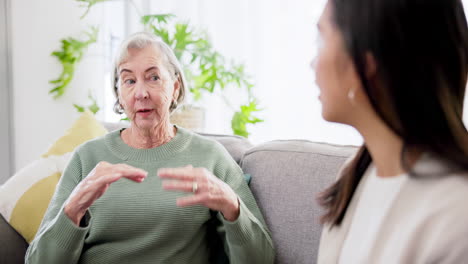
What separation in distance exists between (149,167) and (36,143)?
1971 millimetres

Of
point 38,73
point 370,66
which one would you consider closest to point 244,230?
point 370,66

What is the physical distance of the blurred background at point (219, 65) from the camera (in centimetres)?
278

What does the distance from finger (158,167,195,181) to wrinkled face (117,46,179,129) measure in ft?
1.45

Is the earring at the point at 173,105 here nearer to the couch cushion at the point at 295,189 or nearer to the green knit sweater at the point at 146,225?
the green knit sweater at the point at 146,225

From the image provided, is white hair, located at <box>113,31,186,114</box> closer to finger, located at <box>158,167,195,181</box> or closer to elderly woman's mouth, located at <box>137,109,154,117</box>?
elderly woman's mouth, located at <box>137,109,154,117</box>

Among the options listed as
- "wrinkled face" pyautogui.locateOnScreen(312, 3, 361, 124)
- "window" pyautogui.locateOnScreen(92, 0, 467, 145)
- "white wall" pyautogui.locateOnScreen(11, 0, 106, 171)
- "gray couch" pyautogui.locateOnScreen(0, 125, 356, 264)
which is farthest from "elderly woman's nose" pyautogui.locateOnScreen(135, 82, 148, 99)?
"white wall" pyautogui.locateOnScreen(11, 0, 106, 171)

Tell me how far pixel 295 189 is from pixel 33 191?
0.94 metres

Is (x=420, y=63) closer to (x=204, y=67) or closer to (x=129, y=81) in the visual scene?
(x=129, y=81)

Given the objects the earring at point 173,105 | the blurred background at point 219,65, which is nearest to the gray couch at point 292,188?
the earring at point 173,105

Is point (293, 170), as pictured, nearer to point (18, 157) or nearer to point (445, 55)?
point (445, 55)

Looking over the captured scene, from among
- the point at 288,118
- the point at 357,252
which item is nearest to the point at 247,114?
the point at 288,118

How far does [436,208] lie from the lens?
60cm

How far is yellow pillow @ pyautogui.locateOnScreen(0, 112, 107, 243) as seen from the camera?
159 centimetres

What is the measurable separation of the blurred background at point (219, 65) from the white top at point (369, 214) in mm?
1908
